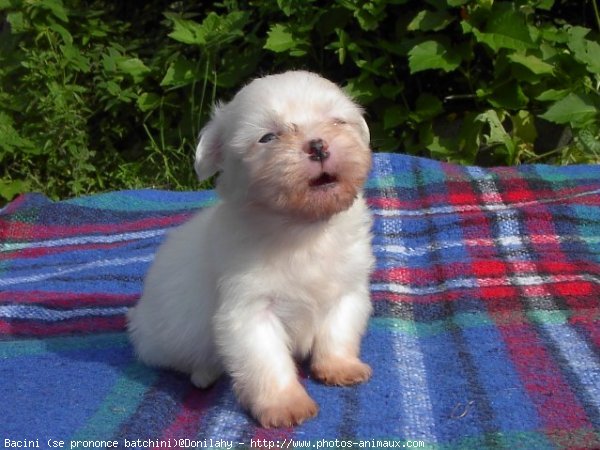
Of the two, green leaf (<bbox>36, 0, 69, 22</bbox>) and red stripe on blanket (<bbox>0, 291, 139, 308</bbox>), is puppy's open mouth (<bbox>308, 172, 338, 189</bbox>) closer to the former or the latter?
red stripe on blanket (<bbox>0, 291, 139, 308</bbox>)

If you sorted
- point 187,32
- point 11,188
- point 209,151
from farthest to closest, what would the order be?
point 11,188 < point 187,32 < point 209,151

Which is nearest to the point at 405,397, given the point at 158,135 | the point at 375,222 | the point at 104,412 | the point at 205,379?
the point at 205,379

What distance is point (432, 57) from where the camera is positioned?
4781 mm

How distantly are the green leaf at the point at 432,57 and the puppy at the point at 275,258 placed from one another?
7.14 feet

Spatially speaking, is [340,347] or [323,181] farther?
[340,347]

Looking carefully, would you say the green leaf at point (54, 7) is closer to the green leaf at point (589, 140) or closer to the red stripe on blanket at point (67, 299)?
the red stripe on blanket at point (67, 299)

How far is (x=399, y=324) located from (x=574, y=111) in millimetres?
2162

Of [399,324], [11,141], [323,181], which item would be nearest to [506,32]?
[399,324]

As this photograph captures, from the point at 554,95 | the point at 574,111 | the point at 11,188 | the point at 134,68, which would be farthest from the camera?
the point at 134,68

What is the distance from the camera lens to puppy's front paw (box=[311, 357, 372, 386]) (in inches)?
102

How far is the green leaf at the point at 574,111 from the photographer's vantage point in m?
4.50

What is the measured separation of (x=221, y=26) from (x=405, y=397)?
350cm

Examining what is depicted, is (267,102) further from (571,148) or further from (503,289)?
(571,148)

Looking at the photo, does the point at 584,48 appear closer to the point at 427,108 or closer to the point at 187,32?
the point at 427,108
